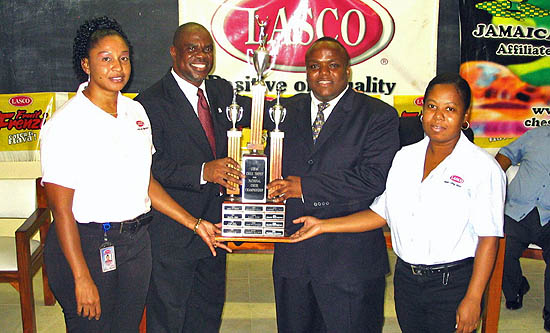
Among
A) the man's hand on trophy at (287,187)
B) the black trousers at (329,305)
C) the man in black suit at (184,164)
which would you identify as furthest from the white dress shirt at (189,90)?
the black trousers at (329,305)

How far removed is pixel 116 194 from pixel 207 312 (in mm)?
958

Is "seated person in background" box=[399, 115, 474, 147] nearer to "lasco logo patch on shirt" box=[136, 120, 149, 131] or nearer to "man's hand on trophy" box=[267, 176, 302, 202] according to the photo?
"man's hand on trophy" box=[267, 176, 302, 202]

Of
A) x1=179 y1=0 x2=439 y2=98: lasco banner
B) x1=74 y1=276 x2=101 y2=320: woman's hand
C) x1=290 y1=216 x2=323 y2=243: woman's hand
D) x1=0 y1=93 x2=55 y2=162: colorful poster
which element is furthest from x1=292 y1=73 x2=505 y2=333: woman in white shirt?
x1=0 y1=93 x2=55 y2=162: colorful poster

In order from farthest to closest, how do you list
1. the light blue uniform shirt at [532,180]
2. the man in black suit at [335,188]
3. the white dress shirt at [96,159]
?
the light blue uniform shirt at [532,180]
the man in black suit at [335,188]
the white dress shirt at [96,159]

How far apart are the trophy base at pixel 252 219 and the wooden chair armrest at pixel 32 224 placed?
1344mm

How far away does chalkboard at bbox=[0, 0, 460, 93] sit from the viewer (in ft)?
Answer: 14.9

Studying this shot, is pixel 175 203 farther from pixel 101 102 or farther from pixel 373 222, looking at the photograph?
pixel 373 222

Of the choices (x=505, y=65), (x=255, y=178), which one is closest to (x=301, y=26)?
(x=505, y=65)

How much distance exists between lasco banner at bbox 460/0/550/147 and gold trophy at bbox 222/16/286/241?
283 cm

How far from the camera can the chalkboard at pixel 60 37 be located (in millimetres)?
4551

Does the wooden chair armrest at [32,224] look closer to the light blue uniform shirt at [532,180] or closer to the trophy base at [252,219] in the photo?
the trophy base at [252,219]

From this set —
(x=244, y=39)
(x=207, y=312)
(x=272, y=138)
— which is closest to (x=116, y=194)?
(x=272, y=138)

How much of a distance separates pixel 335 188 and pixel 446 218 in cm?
46

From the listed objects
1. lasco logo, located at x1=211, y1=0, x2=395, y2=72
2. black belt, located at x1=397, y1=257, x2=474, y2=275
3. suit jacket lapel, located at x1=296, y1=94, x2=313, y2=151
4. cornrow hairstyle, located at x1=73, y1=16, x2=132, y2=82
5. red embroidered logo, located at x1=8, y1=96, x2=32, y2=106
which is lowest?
black belt, located at x1=397, y1=257, x2=474, y2=275
